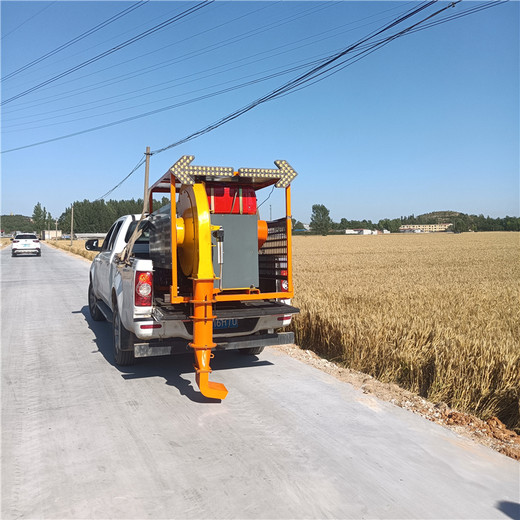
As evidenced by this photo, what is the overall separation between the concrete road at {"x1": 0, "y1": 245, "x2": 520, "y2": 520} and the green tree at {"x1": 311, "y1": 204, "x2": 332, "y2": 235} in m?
136

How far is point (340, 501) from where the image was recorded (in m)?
3.10

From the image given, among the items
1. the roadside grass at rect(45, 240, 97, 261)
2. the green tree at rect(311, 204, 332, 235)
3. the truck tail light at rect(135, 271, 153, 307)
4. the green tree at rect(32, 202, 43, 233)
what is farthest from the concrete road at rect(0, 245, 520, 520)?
the green tree at rect(32, 202, 43, 233)

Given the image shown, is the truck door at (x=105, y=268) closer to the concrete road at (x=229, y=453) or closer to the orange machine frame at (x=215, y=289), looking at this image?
the concrete road at (x=229, y=453)

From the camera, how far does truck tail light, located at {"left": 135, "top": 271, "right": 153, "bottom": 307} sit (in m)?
5.52

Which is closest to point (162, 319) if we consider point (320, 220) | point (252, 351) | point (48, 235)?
point (252, 351)

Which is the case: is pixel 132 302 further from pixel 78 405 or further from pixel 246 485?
pixel 246 485

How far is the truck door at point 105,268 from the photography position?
299 inches

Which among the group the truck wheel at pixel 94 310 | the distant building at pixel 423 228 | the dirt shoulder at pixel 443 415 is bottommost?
the dirt shoulder at pixel 443 415

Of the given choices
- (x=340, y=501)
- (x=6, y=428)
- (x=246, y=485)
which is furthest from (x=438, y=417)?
(x=6, y=428)

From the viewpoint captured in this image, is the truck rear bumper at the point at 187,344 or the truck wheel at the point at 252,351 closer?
the truck rear bumper at the point at 187,344

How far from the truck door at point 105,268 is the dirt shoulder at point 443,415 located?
3738 millimetres

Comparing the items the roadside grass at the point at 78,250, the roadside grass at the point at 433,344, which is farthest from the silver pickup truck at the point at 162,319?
the roadside grass at the point at 78,250

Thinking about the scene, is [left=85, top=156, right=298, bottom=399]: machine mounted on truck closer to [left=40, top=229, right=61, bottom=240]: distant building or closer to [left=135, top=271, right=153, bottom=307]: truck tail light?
[left=135, top=271, right=153, bottom=307]: truck tail light

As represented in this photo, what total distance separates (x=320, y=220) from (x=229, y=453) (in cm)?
14405
